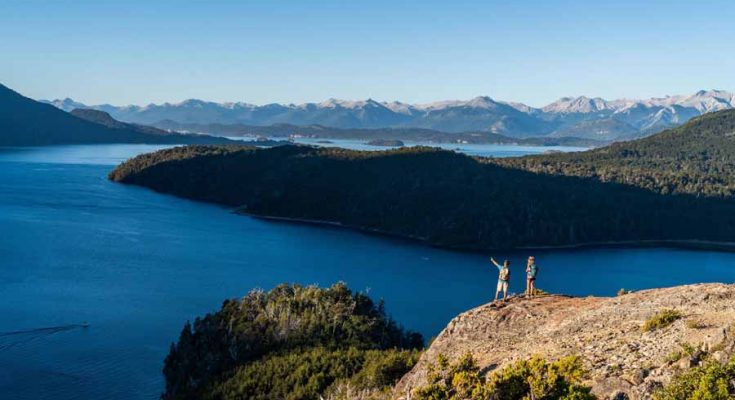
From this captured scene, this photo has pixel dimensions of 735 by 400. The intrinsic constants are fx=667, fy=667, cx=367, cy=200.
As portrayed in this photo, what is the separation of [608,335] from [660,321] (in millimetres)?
1351

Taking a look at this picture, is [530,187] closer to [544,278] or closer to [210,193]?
[544,278]

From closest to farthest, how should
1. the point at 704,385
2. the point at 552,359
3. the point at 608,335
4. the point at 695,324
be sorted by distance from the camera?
the point at 704,385, the point at 695,324, the point at 552,359, the point at 608,335

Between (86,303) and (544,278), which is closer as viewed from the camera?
(86,303)

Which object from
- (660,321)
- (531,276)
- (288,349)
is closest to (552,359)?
(660,321)

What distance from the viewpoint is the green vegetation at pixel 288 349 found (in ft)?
111

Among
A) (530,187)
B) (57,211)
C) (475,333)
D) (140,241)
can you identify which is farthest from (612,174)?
(475,333)

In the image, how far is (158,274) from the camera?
262 ft

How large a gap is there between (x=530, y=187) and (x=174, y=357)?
368 ft

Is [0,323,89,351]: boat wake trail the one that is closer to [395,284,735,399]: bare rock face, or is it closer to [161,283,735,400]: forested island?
→ [161,283,735,400]: forested island

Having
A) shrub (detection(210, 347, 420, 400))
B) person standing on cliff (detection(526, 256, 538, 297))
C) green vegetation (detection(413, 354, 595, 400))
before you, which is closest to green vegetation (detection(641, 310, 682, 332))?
green vegetation (detection(413, 354, 595, 400))

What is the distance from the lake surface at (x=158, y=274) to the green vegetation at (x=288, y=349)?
5713 millimetres

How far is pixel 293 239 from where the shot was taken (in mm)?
115062

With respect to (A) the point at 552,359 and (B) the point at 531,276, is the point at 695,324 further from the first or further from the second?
(B) the point at 531,276

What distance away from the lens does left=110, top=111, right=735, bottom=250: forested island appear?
127875mm
